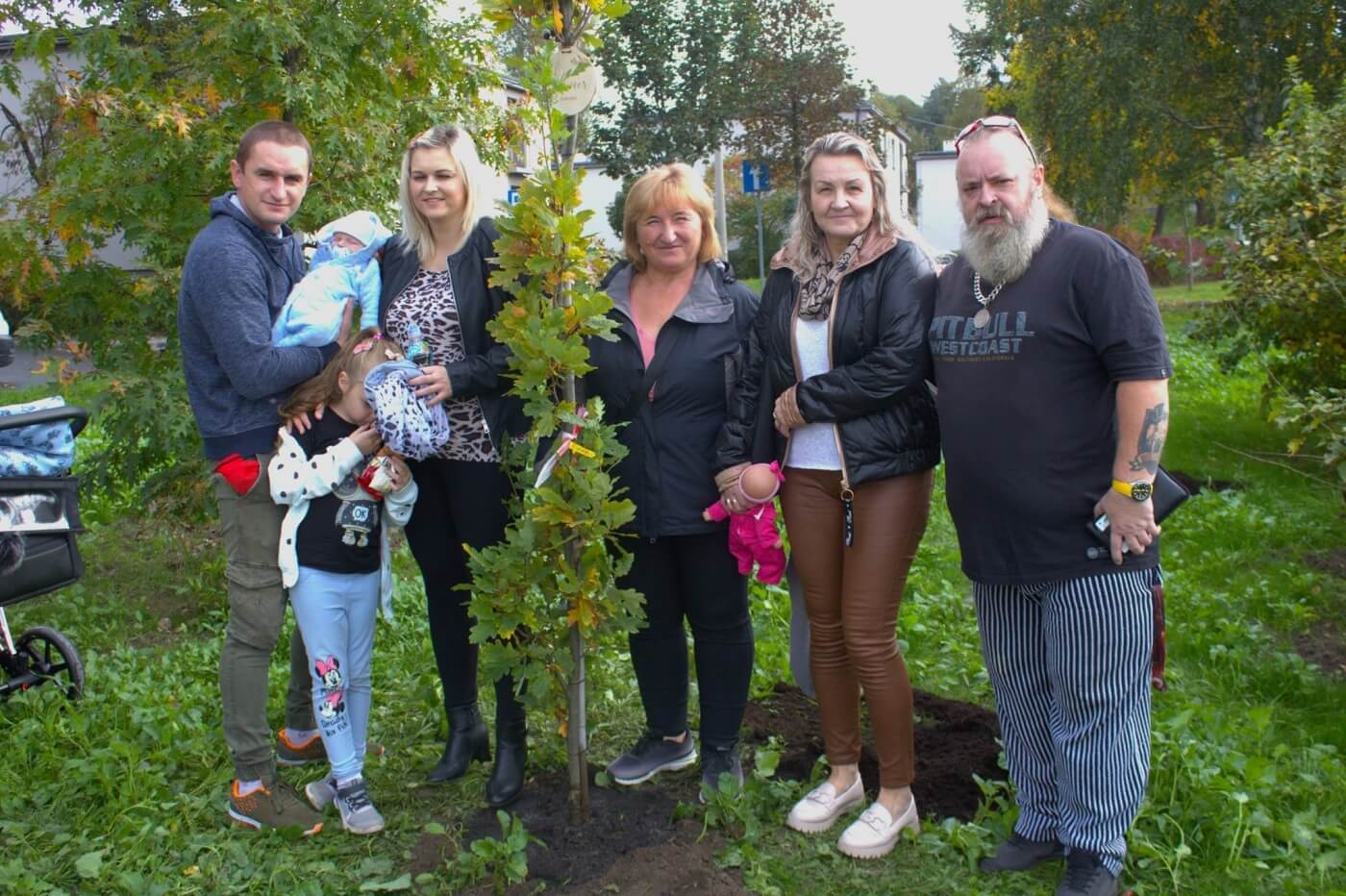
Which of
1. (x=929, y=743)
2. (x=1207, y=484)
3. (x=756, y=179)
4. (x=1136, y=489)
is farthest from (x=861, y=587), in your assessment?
(x=756, y=179)

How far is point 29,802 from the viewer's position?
385cm

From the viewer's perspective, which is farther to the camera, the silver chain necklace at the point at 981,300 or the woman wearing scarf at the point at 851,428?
the woman wearing scarf at the point at 851,428

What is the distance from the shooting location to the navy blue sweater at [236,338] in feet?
10.9

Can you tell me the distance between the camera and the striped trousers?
2955mm

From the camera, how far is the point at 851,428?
3242 mm

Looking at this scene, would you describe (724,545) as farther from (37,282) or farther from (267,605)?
(37,282)

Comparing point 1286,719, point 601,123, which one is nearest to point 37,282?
point 1286,719

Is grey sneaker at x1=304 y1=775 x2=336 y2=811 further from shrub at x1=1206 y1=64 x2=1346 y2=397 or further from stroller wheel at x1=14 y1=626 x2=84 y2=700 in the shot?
shrub at x1=1206 y1=64 x2=1346 y2=397

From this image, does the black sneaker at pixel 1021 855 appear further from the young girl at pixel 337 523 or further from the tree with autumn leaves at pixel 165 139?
the tree with autumn leaves at pixel 165 139

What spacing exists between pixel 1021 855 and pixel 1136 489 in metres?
1.21

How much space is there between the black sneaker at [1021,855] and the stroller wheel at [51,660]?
3715 millimetres

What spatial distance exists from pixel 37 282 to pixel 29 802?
279 cm

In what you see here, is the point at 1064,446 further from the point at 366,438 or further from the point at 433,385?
the point at 366,438

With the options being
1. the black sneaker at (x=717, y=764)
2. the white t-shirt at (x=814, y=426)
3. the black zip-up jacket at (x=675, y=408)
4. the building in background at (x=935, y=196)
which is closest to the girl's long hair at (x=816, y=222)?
the white t-shirt at (x=814, y=426)
